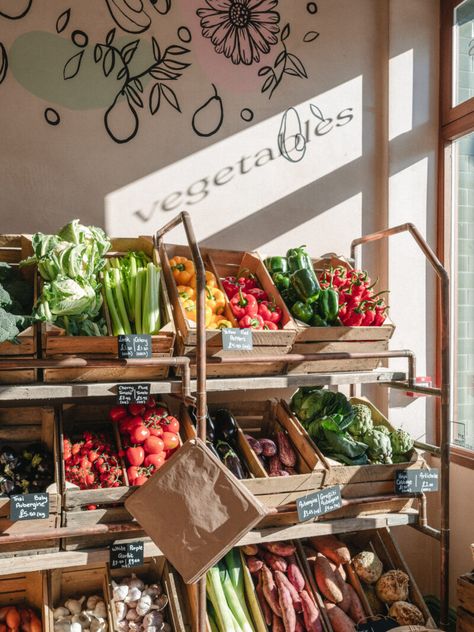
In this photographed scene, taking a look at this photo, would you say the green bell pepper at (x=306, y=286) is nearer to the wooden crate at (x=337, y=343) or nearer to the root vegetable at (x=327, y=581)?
the wooden crate at (x=337, y=343)

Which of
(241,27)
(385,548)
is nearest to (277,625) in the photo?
(385,548)

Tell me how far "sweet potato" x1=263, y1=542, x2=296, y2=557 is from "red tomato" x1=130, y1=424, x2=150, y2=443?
0.78 metres

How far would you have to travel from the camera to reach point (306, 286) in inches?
104

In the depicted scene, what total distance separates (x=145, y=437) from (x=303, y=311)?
843 mm

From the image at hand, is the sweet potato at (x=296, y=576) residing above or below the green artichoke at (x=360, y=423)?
below

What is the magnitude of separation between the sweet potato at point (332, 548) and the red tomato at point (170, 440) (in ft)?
2.86

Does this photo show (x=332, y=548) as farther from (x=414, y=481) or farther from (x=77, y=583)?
(x=77, y=583)

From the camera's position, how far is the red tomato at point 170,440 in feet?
7.88

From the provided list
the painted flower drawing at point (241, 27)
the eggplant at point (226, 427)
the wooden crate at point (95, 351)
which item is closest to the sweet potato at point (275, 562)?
Answer: the eggplant at point (226, 427)

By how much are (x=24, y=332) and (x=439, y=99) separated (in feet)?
8.74

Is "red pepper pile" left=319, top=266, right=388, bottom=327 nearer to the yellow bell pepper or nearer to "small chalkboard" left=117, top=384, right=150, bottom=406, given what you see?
the yellow bell pepper

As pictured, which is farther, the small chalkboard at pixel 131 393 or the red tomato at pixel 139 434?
the red tomato at pixel 139 434

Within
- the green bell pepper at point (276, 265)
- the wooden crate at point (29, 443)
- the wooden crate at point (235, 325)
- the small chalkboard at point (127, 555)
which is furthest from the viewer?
the green bell pepper at point (276, 265)

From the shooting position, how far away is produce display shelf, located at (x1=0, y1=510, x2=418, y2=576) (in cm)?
210
